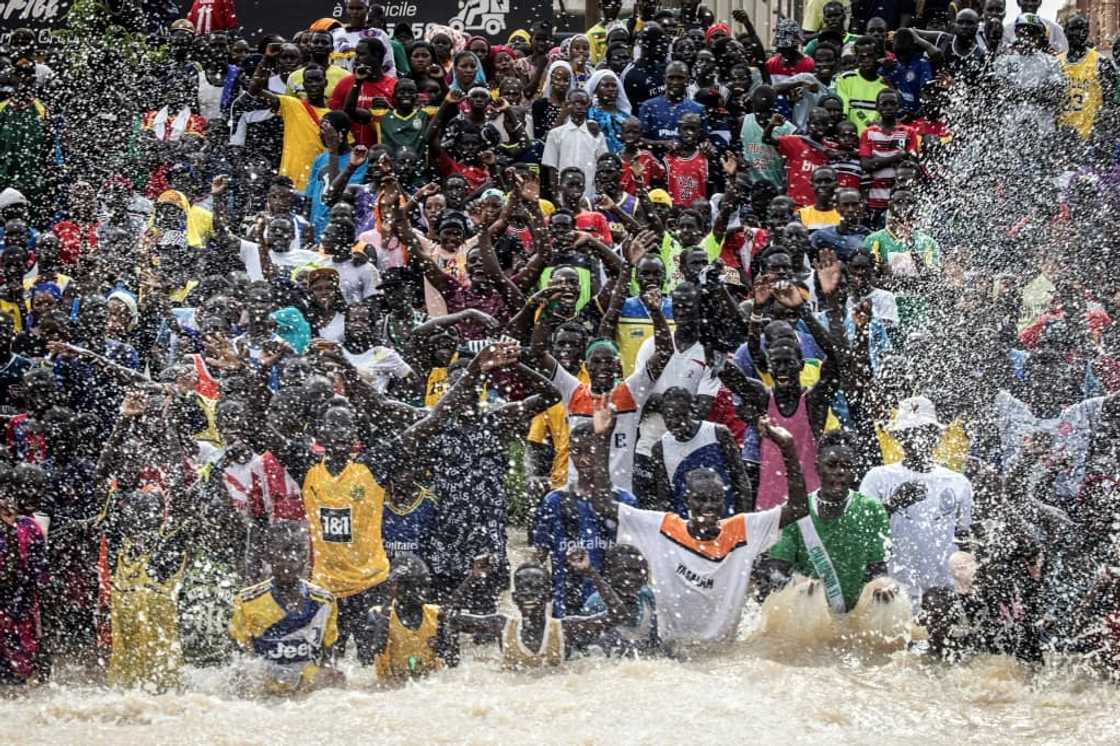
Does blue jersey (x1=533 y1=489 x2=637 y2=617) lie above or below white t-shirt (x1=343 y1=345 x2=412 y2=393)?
below

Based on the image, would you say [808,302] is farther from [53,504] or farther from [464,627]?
[53,504]

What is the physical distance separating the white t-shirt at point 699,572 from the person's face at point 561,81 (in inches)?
263

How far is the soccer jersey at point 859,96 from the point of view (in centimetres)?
1574

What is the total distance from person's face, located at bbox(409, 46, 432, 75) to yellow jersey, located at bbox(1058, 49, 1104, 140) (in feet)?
17.1

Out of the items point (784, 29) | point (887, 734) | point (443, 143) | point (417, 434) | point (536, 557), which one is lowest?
point (887, 734)

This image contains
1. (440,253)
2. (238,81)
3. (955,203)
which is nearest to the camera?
(440,253)

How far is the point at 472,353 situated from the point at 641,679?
307 cm

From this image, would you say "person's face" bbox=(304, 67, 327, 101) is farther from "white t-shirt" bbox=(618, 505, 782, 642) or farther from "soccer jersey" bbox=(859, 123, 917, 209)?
"white t-shirt" bbox=(618, 505, 782, 642)

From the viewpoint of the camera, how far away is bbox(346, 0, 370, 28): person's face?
666 inches

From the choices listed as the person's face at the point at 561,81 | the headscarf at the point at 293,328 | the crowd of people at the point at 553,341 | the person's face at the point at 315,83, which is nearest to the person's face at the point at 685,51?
the crowd of people at the point at 553,341

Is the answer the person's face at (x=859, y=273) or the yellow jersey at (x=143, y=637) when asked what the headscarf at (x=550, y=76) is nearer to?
the person's face at (x=859, y=273)

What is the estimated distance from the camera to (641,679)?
964 cm

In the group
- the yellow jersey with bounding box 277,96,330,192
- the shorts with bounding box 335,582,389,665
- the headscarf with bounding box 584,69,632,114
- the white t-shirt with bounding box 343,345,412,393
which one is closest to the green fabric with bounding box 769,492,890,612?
the shorts with bounding box 335,582,389,665

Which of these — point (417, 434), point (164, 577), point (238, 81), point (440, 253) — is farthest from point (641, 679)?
point (238, 81)
